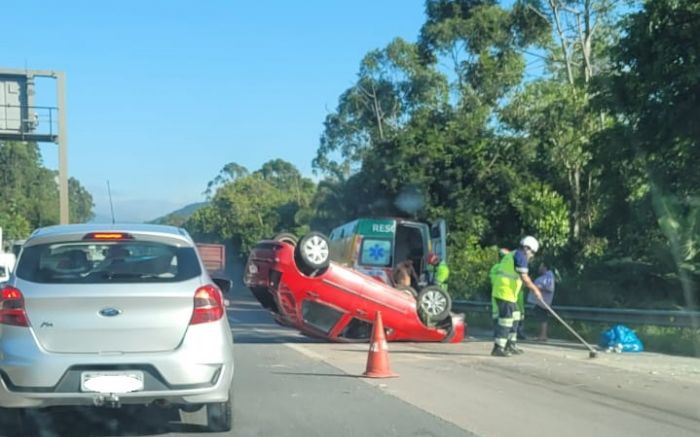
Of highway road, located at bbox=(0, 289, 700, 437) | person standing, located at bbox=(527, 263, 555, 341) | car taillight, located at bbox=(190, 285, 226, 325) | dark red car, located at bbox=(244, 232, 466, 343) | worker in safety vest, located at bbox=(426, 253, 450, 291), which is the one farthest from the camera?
worker in safety vest, located at bbox=(426, 253, 450, 291)

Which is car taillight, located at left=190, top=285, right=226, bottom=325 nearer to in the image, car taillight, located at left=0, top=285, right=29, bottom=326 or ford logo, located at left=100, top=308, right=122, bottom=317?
ford logo, located at left=100, top=308, right=122, bottom=317

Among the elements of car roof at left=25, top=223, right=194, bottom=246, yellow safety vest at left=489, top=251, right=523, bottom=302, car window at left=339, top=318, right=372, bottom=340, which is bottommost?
car window at left=339, top=318, right=372, bottom=340

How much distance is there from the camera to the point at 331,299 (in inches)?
599

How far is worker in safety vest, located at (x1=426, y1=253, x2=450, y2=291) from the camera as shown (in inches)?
810

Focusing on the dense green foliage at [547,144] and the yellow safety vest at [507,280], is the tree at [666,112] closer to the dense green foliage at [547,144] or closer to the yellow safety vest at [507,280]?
the dense green foliage at [547,144]

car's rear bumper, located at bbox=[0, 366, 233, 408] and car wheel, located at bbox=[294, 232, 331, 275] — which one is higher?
car wheel, located at bbox=[294, 232, 331, 275]

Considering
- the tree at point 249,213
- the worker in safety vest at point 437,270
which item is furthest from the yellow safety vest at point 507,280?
the tree at point 249,213

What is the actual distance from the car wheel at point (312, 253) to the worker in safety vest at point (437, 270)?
17.6 feet

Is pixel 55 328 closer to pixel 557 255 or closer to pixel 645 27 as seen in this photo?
pixel 645 27

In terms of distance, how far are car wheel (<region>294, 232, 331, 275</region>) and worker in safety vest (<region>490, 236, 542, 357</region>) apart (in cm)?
262

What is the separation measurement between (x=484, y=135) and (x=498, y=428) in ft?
106

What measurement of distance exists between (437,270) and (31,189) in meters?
77.6

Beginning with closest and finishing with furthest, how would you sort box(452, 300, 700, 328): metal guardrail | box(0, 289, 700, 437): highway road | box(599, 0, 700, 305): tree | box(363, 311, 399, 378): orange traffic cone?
box(0, 289, 700, 437): highway road → box(363, 311, 399, 378): orange traffic cone → box(452, 300, 700, 328): metal guardrail → box(599, 0, 700, 305): tree

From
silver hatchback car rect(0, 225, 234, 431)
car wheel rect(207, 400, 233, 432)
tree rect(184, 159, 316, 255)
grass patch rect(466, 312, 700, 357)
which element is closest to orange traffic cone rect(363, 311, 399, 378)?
car wheel rect(207, 400, 233, 432)
